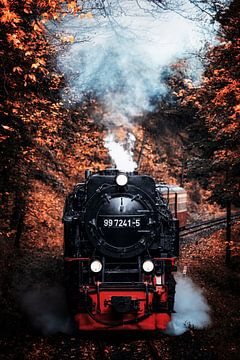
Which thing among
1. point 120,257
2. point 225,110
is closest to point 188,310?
point 120,257

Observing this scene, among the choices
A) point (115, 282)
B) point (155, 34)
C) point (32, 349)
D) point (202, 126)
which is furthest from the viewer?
point (202, 126)

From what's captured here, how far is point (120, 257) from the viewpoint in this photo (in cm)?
776

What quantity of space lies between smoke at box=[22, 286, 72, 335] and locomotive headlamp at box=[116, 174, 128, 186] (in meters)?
3.22

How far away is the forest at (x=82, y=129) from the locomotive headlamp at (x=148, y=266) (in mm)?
1440

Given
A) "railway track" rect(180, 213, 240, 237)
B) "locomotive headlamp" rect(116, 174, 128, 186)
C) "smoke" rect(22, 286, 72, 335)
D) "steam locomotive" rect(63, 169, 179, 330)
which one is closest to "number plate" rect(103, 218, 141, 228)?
"steam locomotive" rect(63, 169, 179, 330)

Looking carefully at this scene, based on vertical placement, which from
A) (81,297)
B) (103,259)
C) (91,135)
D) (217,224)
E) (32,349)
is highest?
(91,135)

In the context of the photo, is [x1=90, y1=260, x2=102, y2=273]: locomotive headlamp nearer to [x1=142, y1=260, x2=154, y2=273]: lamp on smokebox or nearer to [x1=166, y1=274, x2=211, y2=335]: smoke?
[x1=142, y1=260, x2=154, y2=273]: lamp on smokebox

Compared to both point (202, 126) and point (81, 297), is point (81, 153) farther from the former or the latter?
point (81, 297)

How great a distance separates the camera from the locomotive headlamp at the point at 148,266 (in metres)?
7.61

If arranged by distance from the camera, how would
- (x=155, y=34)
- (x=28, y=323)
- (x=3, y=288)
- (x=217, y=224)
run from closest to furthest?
(x=28, y=323) < (x=3, y=288) < (x=155, y=34) < (x=217, y=224)

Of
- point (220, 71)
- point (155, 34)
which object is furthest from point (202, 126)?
point (155, 34)

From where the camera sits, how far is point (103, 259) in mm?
7812

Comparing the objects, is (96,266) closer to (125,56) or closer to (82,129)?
(125,56)

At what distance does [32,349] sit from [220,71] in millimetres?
9392
